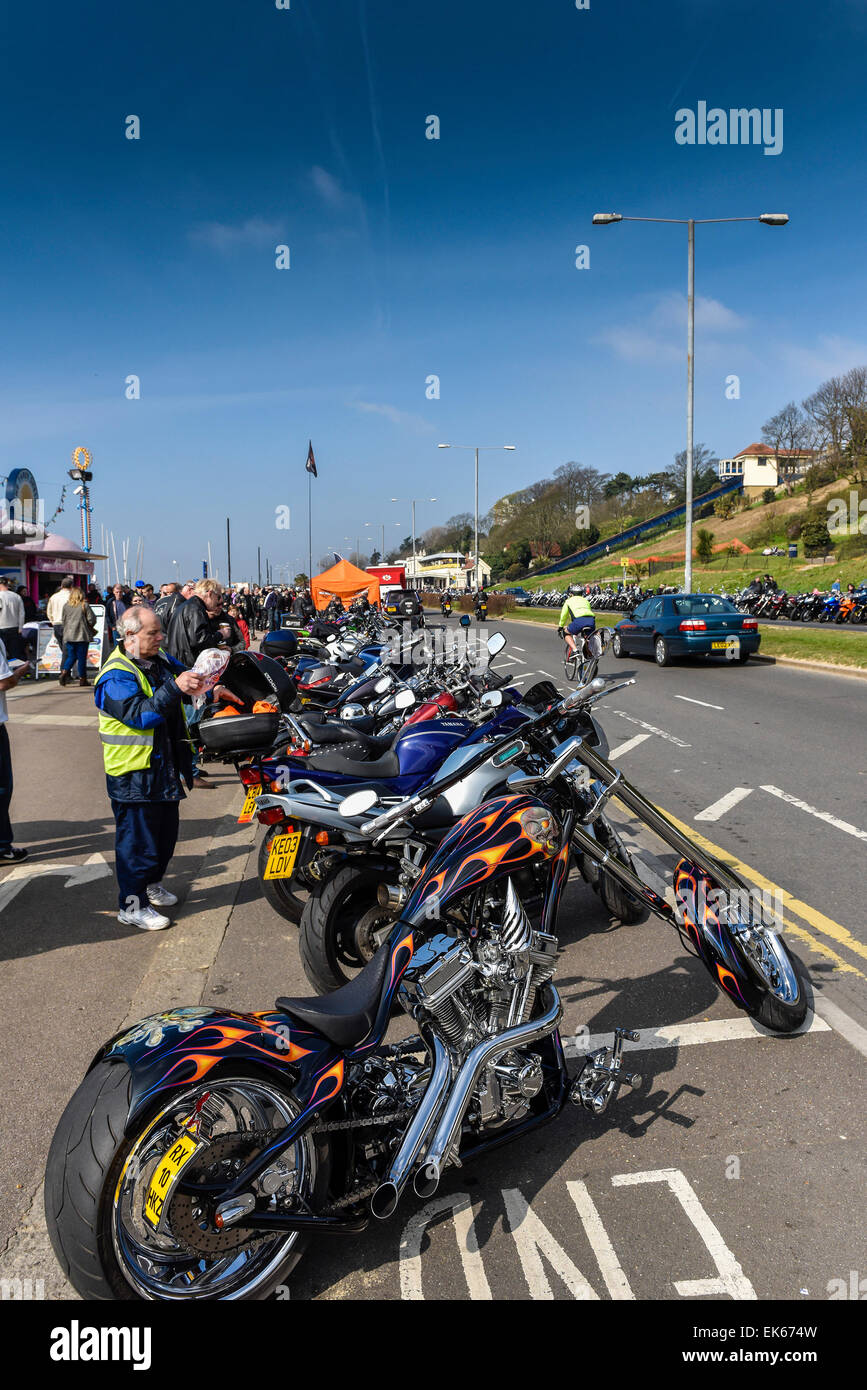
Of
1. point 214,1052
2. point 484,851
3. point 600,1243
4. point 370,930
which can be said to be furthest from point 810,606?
point 214,1052

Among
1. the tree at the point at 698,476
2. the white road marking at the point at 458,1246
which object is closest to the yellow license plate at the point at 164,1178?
the white road marking at the point at 458,1246

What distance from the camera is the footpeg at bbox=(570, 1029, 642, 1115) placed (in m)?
2.73

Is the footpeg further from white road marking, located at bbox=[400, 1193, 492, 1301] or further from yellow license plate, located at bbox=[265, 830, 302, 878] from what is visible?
yellow license plate, located at bbox=[265, 830, 302, 878]

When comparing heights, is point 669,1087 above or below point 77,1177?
below

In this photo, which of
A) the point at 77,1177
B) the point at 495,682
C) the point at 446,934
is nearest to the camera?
the point at 77,1177

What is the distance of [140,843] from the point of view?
5.05 metres

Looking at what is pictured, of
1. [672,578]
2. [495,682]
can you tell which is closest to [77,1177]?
[495,682]

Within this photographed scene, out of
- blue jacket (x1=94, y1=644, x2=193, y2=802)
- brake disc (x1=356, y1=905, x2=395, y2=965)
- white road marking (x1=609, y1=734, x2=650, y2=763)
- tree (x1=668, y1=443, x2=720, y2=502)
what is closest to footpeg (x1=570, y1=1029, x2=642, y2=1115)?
brake disc (x1=356, y1=905, x2=395, y2=965)

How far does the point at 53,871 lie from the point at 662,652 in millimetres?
14367

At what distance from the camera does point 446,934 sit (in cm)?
270

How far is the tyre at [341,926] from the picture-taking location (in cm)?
394

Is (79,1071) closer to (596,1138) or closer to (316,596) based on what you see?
(596,1138)

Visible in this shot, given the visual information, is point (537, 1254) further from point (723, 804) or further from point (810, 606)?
point (810, 606)
